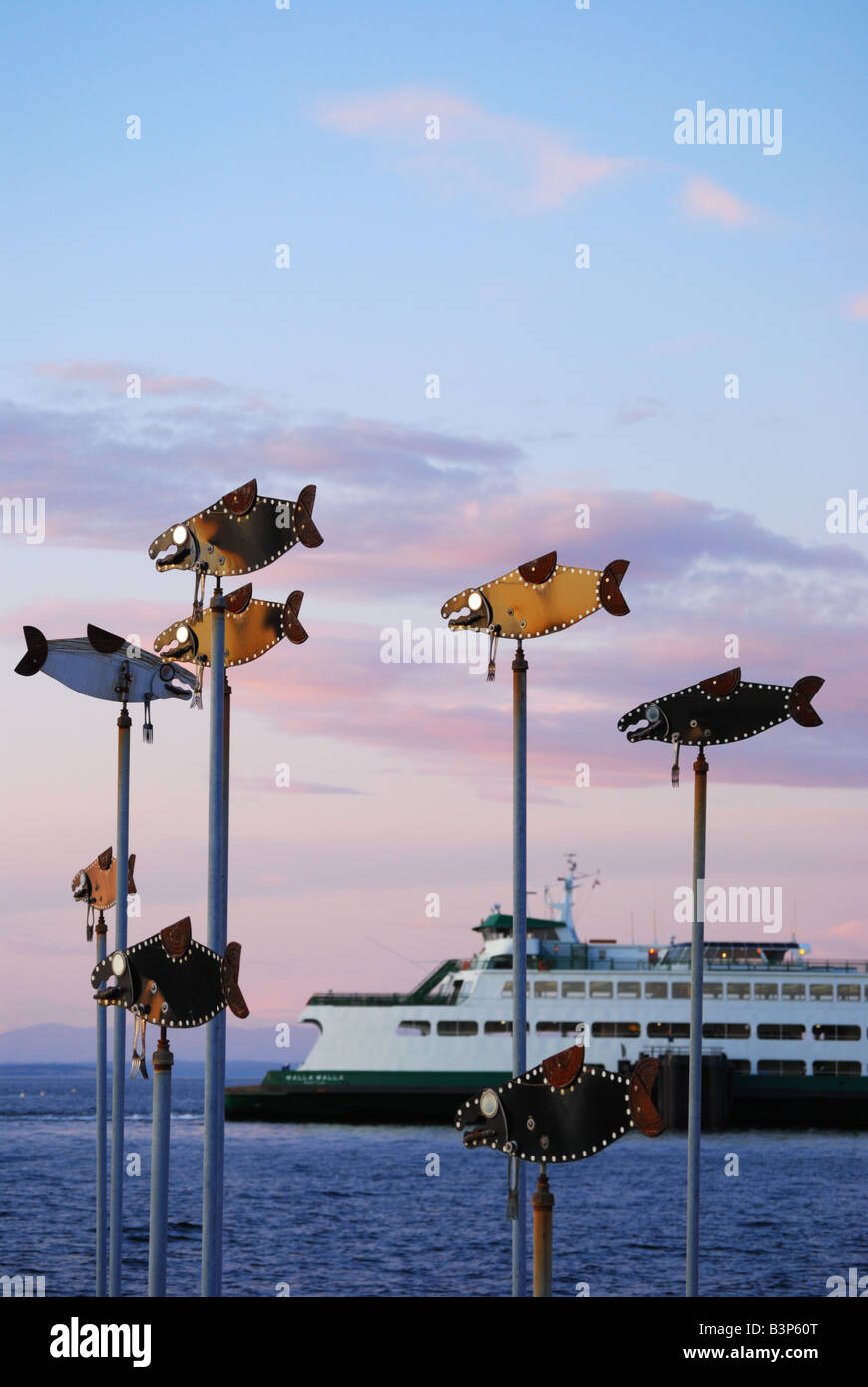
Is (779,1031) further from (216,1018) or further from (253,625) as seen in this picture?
(216,1018)

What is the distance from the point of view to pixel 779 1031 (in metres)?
76.7

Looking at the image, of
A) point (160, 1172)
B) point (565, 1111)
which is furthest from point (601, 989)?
point (565, 1111)

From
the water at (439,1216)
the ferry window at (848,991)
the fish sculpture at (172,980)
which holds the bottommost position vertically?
the water at (439,1216)

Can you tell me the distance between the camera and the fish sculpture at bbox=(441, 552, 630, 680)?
16.3 metres

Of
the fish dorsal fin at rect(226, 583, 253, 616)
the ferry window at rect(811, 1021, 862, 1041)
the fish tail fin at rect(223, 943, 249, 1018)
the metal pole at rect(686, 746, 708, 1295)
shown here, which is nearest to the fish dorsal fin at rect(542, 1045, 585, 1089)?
the fish tail fin at rect(223, 943, 249, 1018)

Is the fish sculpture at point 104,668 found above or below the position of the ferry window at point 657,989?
above

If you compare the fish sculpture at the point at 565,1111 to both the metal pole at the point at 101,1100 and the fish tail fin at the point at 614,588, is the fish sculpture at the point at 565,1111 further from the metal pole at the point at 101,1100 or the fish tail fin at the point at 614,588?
the metal pole at the point at 101,1100

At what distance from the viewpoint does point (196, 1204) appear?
5412 centimetres

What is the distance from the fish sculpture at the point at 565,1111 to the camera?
12.1 meters

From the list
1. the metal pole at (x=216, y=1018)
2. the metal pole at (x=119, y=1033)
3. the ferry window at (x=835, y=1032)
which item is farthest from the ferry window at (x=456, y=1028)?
the metal pole at (x=216, y=1018)

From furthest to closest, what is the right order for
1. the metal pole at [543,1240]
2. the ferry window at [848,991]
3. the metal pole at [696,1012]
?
1. the ferry window at [848,991]
2. the metal pole at [696,1012]
3. the metal pole at [543,1240]

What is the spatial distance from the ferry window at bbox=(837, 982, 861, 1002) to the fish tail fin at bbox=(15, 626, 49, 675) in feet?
215

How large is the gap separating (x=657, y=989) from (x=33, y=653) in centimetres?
6245

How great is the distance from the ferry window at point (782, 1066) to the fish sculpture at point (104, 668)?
206ft
